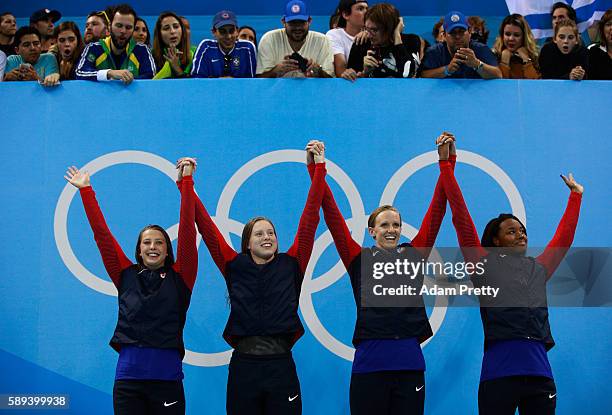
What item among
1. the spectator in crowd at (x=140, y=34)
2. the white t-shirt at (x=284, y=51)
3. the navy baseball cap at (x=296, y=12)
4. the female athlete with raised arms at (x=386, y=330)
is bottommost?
the female athlete with raised arms at (x=386, y=330)

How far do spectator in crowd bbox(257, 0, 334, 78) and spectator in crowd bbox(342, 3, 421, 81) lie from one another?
0.69 feet

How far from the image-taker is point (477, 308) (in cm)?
616

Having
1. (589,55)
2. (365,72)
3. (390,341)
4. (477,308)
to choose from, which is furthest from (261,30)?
(390,341)

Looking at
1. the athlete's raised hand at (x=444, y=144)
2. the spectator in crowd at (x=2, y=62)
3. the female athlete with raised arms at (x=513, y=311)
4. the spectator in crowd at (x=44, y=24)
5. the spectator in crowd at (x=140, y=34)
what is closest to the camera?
the female athlete with raised arms at (x=513, y=311)

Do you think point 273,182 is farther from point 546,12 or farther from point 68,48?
point 546,12

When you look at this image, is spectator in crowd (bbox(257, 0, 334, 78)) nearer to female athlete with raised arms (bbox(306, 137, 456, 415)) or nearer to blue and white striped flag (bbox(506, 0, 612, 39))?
female athlete with raised arms (bbox(306, 137, 456, 415))

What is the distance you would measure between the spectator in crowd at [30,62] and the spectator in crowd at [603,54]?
4069mm

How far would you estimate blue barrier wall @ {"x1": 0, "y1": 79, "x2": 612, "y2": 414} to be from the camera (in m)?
6.09

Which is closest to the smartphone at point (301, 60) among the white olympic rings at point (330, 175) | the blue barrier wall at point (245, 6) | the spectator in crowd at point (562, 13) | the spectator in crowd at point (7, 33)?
the white olympic rings at point (330, 175)

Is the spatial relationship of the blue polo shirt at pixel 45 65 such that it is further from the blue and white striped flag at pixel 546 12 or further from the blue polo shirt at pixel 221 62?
the blue and white striped flag at pixel 546 12

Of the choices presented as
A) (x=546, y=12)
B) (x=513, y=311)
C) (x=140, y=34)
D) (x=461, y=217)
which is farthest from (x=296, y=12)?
(x=513, y=311)

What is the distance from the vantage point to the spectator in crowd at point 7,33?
7199mm

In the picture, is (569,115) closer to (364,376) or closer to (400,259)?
(400,259)

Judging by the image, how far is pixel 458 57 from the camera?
6.19 m
